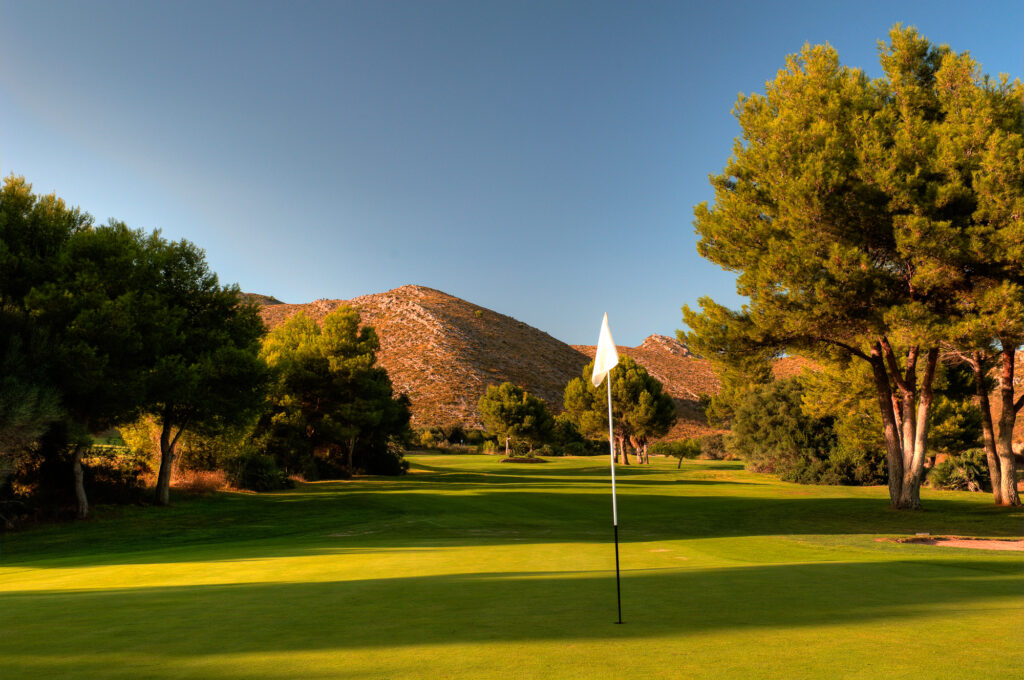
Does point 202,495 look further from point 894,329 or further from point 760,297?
point 894,329

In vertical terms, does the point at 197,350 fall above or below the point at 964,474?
above

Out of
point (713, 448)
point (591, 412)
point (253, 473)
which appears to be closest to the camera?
point (253, 473)

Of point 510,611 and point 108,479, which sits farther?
point 108,479

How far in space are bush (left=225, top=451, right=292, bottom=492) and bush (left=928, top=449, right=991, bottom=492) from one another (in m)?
35.3

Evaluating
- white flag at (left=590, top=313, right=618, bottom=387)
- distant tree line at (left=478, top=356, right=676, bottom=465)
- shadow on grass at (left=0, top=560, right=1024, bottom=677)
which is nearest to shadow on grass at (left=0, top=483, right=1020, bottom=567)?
shadow on grass at (left=0, top=560, right=1024, bottom=677)

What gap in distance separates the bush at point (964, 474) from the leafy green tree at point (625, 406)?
2773 centimetres

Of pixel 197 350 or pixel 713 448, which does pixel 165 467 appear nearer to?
pixel 197 350

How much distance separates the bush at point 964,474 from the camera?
32812 millimetres

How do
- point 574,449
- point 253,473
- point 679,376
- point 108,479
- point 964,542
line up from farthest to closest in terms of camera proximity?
point 679,376, point 574,449, point 253,473, point 108,479, point 964,542

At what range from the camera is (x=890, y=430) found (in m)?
22.8

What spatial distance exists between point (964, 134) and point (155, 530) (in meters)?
27.7

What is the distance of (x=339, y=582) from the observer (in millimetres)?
7828

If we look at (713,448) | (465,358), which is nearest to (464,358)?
(465,358)

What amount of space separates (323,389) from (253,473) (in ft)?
33.1
